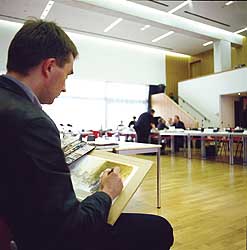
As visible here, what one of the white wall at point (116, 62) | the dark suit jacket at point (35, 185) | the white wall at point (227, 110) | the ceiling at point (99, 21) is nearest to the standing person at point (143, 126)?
the ceiling at point (99, 21)

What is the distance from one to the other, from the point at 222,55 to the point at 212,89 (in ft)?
4.48

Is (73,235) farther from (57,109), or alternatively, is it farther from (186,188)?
(57,109)

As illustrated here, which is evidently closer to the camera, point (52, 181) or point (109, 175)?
point (52, 181)

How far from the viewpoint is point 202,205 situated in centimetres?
276

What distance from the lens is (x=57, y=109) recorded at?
426 inches

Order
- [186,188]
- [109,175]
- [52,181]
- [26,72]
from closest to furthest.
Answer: [52,181], [26,72], [109,175], [186,188]

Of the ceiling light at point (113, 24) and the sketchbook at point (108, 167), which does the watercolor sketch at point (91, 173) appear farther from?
the ceiling light at point (113, 24)

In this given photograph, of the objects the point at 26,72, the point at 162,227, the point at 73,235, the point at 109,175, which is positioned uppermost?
the point at 26,72

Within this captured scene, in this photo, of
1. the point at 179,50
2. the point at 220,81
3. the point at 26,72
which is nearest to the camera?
the point at 26,72

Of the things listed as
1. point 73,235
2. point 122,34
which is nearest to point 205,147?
→ point 122,34

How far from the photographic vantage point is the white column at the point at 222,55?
33.8 ft

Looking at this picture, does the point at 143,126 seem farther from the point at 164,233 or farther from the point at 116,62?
the point at 164,233

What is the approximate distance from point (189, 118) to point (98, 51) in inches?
189

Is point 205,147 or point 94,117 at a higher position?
point 94,117
